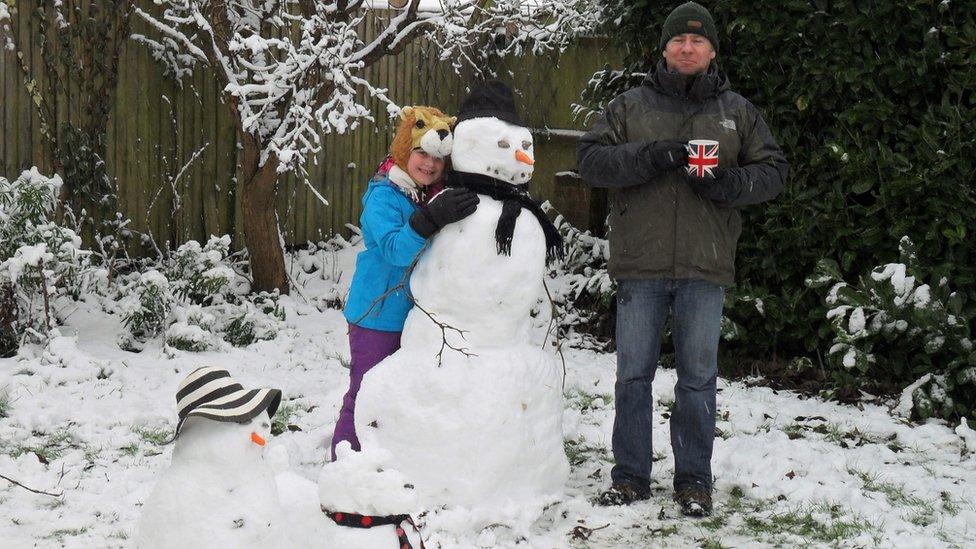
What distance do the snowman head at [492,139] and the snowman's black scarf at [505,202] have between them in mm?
25

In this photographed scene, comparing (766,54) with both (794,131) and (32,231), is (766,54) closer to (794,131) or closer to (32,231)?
(794,131)

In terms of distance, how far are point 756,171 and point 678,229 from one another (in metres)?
0.38

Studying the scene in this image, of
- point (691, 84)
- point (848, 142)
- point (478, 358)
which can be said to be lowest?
point (478, 358)

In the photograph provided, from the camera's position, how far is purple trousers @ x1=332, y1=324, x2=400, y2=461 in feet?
13.1

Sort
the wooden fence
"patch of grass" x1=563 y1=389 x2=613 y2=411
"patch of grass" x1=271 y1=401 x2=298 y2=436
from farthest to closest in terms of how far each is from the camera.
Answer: the wooden fence → "patch of grass" x1=563 y1=389 x2=613 y2=411 → "patch of grass" x1=271 y1=401 x2=298 y2=436

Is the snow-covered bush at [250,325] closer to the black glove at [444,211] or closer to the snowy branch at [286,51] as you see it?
the snowy branch at [286,51]

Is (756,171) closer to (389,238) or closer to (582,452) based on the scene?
(389,238)

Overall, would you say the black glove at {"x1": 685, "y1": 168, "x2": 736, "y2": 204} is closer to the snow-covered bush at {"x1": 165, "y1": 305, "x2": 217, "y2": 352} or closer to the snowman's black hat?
the snowman's black hat

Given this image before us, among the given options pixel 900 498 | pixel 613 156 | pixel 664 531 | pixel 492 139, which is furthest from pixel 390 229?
pixel 900 498

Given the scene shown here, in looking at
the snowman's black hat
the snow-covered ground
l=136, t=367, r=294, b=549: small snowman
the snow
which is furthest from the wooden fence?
→ l=136, t=367, r=294, b=549: small snowman

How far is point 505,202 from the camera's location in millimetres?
3672

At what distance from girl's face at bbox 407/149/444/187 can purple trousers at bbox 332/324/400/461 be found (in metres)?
0.64

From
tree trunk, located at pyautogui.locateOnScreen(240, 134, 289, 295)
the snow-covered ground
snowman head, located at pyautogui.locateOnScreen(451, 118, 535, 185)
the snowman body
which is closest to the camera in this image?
the snowman body

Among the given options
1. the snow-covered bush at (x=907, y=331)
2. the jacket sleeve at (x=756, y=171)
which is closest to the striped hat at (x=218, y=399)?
the jacket sleeve at (x=756, y=171)
